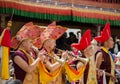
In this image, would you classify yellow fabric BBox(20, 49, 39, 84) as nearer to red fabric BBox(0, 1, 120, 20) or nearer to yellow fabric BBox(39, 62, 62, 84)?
yellow fabric BBox(39, 62, 62, 84)

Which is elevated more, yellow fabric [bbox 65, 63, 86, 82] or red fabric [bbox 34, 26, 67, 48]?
red fabric [bbox 34, 26, 67, 48]

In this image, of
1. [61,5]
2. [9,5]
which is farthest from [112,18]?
[9,5]

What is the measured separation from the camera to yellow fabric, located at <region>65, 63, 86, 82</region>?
470 cm

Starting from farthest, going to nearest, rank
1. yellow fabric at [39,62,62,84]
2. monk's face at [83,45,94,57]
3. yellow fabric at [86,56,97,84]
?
yellow fabric at [86,56,97,84] < monk's face at [83,45,94,57] < yellow fabric at [39,62,62,84]

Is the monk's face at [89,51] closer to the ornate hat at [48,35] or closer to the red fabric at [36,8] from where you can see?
the ornate hat at [48,35]

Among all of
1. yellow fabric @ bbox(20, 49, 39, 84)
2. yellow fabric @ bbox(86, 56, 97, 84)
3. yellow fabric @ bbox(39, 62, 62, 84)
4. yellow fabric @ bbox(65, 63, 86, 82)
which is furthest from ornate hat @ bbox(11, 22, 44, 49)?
yellow fabric @ bbox(86, 56, 97, 84)

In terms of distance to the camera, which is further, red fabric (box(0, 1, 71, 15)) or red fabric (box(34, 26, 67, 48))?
red fabric (box(0, 1, 71, 15))

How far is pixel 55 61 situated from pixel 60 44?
3.21 meters

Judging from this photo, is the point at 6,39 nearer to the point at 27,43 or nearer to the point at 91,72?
the point at 27,43

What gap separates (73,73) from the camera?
15.6 ft

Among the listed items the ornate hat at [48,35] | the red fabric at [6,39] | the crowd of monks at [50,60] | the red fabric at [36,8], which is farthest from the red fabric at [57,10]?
the red fabric at [6,39]

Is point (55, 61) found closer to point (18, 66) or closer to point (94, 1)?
point (18, 66)

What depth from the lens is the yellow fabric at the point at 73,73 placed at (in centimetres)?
470

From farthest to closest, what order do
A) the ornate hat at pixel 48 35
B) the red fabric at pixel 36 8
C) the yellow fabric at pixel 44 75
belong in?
the red fabric at pixel 36 8
the ornate hat at pixel 48 35
the yellow fabric at pixel 44 75
